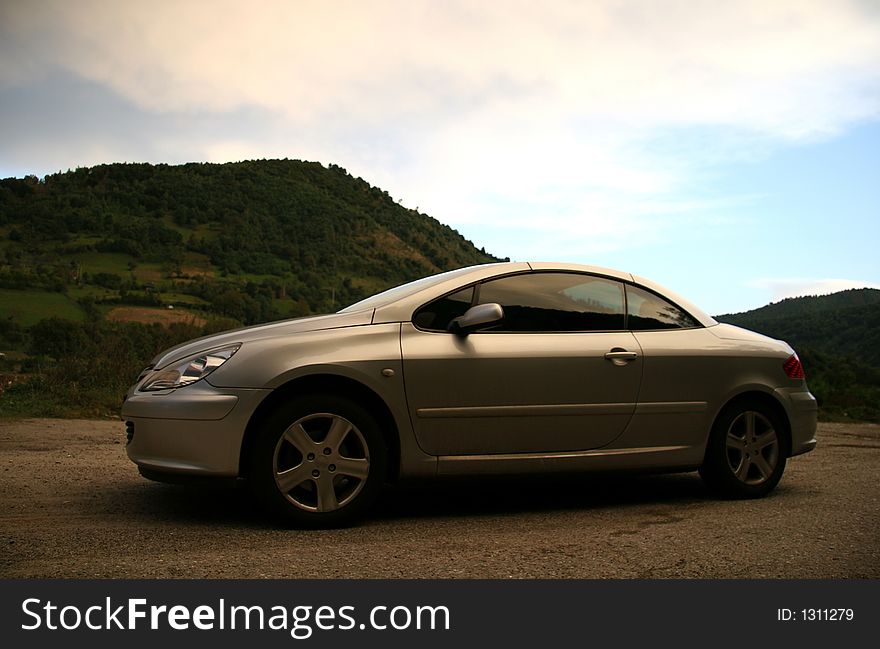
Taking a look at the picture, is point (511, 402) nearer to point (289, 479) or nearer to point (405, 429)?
point (405, 429)

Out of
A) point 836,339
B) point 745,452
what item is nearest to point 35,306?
point 836,339

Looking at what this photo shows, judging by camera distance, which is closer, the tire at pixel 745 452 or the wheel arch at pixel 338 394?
the wheel arch at pixel 338 394

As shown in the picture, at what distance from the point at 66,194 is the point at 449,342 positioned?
105 meters

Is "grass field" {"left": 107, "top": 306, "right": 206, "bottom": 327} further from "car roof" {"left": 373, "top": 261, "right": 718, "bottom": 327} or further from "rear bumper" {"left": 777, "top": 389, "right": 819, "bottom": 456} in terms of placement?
"rear bumper" {"left": 777, "top": 389, "right": 819, "bottom": 456}

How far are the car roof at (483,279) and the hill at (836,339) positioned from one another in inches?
104

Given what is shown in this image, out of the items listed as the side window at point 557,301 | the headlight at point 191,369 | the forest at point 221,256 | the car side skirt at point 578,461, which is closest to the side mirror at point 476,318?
the side window at point 557,301

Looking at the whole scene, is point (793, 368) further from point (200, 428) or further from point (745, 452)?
point (200, 428)

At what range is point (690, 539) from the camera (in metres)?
4.51

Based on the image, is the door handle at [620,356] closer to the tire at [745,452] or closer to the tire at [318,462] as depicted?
the tire at [745,452]

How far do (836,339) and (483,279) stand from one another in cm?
4357

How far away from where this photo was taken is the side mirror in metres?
4.85

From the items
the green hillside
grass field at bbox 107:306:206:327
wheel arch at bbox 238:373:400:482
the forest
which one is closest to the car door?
wheel arch at bbox 238:373:400:482

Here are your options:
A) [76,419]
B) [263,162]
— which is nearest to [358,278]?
[263,162]

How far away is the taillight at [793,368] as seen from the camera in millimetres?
5926
